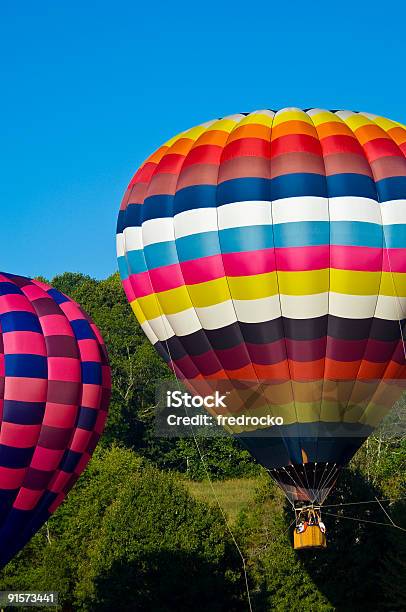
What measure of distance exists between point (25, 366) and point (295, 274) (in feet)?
21.0

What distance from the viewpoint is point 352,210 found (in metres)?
18.6

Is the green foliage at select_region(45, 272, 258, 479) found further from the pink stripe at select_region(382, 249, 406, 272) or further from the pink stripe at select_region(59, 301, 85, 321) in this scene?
the pink stripe at select_region(382, 249, 406, 272)

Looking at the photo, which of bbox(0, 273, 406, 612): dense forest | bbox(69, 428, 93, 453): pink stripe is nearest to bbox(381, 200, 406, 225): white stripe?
bbox(69, 428, 93, 453): pink stripe

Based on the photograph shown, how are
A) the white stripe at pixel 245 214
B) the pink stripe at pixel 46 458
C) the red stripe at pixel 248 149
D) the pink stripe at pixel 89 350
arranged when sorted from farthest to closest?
1. the pink stripe at pixel 89 350
2. the pink stripe at pixel 46 458
3. the red stripe at pixel 248 149
4. the white stripe at pixel 245 214

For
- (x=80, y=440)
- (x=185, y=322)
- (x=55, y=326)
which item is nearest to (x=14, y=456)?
(x=80, y=440)

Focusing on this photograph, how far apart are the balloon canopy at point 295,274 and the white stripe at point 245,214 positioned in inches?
0.8

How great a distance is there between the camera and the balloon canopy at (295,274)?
1862cm

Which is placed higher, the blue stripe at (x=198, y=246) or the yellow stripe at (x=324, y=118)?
the yellow stripe at (x=324, y=118)

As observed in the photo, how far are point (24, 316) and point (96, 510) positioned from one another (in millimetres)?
16831

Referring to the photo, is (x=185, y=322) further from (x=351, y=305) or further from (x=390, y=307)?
(x=390, y=307)

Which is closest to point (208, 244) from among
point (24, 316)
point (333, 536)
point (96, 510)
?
point (24, 316)

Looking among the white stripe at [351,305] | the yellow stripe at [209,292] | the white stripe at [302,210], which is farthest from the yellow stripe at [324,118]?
the yellow stripe at [209,292]

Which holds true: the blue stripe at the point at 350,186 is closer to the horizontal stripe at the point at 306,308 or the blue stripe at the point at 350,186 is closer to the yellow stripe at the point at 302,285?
the yellow stripe at the point at 302,285

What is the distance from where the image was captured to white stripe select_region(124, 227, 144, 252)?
20.9 meters
